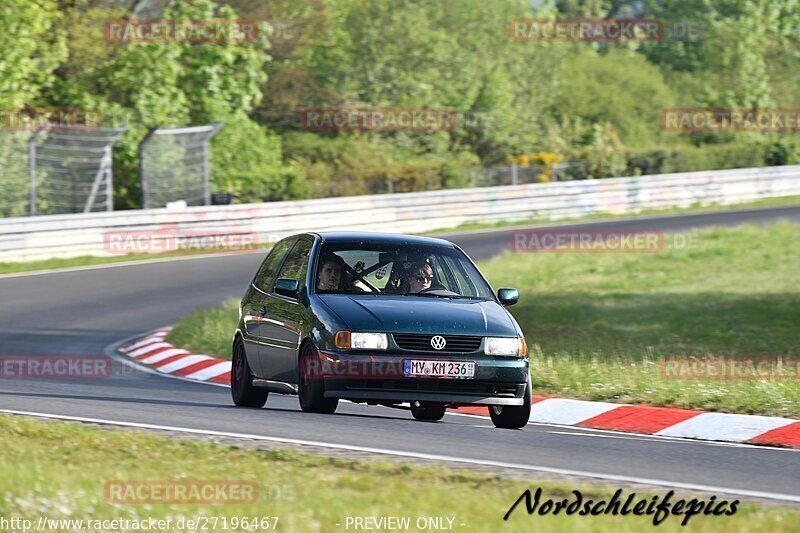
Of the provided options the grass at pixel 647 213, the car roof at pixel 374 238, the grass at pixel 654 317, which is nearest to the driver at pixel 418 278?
the car roof at pixel 374 238

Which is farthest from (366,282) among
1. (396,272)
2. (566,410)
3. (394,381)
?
(566,410)

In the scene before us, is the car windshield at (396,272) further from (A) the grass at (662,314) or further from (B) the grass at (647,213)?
(B) the grass at (647,213)

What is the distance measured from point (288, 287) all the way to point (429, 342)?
1446 mm

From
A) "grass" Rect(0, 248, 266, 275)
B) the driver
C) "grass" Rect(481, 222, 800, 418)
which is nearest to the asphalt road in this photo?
the driver

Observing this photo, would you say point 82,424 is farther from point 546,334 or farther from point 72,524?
point 546,334

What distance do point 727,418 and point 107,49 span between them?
3364 cm

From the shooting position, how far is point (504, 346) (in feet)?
34.4

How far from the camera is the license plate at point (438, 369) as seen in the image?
10.2m

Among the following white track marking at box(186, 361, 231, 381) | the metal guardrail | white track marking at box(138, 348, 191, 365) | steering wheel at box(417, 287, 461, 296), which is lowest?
the metal guardrail

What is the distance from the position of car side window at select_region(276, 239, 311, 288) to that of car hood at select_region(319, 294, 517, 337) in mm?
590

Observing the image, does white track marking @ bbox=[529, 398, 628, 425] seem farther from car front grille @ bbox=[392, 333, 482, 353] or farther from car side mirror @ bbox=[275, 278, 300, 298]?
car side mirror @ bbox=[275, 278, 300, 298]

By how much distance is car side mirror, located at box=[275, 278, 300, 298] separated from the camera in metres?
11.1

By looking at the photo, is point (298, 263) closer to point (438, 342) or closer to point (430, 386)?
point (438, 342)

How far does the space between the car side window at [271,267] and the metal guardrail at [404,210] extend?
54.0 feet
